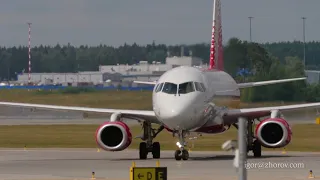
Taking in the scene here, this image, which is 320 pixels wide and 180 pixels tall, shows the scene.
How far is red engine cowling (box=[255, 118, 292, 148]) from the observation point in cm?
4034

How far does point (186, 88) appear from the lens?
3900 centimetres

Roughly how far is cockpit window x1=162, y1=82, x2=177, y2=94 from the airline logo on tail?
1112 centimetres

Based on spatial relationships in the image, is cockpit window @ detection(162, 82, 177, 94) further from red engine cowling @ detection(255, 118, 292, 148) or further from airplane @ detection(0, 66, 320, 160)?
red engine cowling @ detection(255, 118, 292, 148)

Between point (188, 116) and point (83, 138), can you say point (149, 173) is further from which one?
point (83, 138)

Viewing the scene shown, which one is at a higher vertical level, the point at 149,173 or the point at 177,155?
the point at 149,173

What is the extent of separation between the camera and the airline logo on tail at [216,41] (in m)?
50.8

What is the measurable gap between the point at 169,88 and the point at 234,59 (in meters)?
26.9

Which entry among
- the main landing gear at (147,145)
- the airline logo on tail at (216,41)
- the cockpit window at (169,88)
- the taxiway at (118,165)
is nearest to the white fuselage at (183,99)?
the cockpit window at (169,88)

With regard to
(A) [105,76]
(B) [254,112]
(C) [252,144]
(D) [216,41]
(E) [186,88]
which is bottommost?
(C) [252,144]

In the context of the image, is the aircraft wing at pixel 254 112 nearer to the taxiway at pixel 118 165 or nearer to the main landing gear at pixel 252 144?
the main landing gear at pixel 252 144

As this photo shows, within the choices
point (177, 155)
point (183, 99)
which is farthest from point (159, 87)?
point (177, 155)

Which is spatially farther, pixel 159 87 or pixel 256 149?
pixel 256 149

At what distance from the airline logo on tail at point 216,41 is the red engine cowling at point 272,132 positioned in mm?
9653

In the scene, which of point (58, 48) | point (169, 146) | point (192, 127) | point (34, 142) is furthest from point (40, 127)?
point (58, 48)
